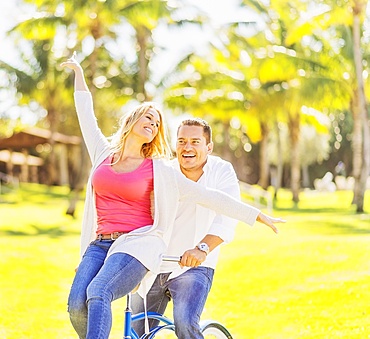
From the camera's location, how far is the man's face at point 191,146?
5.02 m

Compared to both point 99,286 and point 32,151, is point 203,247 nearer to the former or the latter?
point 99,286

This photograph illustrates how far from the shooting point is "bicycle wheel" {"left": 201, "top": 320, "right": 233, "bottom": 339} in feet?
17.1

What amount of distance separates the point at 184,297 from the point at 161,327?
0.76 ft

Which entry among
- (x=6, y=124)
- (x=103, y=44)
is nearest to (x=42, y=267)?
(x=103, y=44)

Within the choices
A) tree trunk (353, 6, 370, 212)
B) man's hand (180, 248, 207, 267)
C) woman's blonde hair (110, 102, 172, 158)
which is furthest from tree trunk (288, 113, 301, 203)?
man's hand (180, 248, 207, 267)

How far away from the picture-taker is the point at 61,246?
1981 cm

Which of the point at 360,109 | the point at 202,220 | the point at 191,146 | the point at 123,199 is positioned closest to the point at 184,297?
the point at 202,220

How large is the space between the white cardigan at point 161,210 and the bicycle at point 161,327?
15cm

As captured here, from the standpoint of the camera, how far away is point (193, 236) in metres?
5.08

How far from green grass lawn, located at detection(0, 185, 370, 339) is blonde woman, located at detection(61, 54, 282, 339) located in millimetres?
4441

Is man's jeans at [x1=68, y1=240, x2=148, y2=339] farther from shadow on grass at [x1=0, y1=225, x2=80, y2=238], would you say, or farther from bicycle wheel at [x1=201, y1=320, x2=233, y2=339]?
shadow on grass at [x1=0, y1=225, x2=80, y2=238]

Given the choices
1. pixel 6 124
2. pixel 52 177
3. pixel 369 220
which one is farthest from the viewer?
pixel 6 124

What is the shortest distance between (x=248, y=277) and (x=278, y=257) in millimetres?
2082

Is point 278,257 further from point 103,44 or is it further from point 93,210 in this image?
point 103,44
